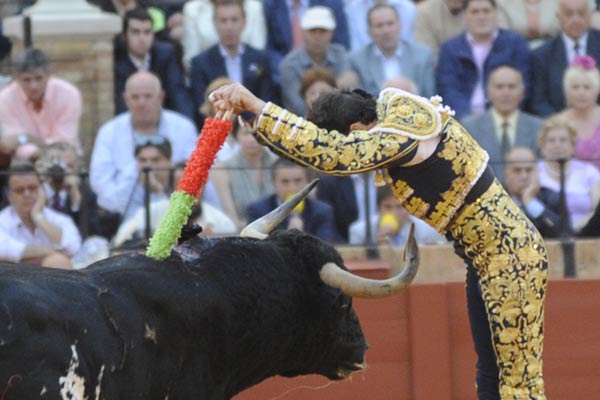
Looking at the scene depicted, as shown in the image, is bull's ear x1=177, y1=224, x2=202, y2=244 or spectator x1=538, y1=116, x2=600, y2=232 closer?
bull's ear x1=177, y1=224, x2=202, y2=244

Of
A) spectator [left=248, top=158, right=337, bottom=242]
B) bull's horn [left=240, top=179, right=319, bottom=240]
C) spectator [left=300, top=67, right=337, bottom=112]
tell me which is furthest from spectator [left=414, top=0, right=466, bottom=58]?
bull's horn [left=240, top=179, right=319, bottom=240]

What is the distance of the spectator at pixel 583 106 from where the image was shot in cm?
896

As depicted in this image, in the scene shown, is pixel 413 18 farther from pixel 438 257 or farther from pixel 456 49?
pixel 438 257

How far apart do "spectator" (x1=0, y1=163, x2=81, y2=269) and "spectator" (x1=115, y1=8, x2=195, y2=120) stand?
63.2 inches

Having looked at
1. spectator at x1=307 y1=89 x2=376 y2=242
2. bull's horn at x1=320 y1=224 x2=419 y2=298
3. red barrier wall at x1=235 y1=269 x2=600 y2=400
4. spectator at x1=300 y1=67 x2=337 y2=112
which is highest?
spectator at x1=300 y1=67 x2=337 y2=112

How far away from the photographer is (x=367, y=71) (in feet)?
31.5

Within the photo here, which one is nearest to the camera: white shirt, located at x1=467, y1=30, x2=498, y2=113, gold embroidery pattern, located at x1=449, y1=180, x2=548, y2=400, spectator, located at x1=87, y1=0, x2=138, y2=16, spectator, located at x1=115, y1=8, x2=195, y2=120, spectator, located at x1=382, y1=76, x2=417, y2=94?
gold embroidery pattern, located at x1=449, y1=180, x2=548, y2=400

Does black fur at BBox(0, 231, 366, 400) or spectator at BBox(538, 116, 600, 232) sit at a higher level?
black fur at BBox(0, 231, 366, 400)

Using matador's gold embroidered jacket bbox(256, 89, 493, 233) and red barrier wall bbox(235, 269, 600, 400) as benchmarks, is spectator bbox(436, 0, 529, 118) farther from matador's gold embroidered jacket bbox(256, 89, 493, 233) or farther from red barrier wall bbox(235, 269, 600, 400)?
matador's gold embroidered jacket bbox(256, 89, 493, 233)

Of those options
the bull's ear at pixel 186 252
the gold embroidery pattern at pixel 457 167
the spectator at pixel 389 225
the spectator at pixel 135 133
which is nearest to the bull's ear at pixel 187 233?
the bull's ear at pixel 186 252

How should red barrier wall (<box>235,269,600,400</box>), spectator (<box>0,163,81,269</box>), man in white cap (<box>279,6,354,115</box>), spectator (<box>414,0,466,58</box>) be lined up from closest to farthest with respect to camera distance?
red barrier wall (<box>235,269,600,400</box>) → spectator (<box>0,163,81,269</box>) → man in white cap (<box>279,6,354,115</box>) → spectator (<box>414,0,466,58</box>)

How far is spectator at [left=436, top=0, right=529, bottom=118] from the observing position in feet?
31.2

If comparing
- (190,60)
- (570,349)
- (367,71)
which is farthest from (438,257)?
(190,60)

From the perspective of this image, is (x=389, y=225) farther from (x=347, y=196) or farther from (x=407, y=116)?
(x=407, y=116)
